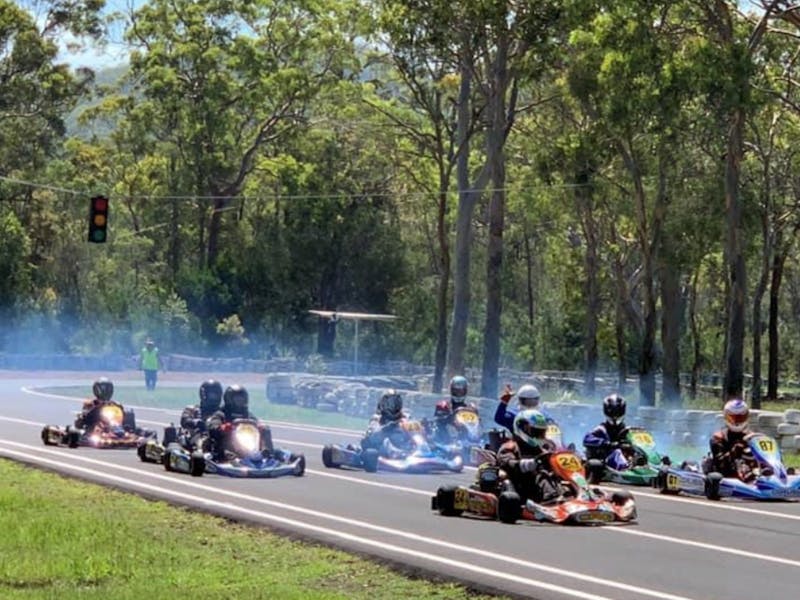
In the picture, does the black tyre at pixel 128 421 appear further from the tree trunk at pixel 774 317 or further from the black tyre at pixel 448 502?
the tree trunk at pixel 774 317

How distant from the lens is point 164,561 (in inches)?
494

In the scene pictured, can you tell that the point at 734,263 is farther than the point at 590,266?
No

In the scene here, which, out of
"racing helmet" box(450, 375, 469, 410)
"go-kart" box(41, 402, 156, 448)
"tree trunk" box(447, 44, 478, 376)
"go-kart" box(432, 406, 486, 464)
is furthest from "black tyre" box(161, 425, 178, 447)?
"tree trunk" box(447, 44, 478, 376)

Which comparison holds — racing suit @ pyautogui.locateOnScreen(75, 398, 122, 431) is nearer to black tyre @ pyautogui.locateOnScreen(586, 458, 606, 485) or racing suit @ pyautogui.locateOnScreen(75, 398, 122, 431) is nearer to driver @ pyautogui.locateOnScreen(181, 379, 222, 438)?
driver @ pyautogui.locateOnScreen(181, 379, 222, 438)

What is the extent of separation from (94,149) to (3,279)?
14991mm

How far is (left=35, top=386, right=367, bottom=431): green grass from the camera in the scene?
3675 centimetres

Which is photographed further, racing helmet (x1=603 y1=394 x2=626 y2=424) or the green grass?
the green grass

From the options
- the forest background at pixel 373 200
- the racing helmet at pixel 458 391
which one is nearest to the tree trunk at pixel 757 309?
the forest background at pixel 373 200

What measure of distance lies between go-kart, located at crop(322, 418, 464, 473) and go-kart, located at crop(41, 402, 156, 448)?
13.7ft

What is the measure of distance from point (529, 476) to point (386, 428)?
6.40 metres

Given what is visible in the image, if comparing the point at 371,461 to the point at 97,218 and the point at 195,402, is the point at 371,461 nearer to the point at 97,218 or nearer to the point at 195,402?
the point at 97,218

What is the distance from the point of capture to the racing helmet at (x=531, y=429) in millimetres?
16297

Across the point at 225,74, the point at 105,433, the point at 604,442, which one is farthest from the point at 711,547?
the point at 225,74

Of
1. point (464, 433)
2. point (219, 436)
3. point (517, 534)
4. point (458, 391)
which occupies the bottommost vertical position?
point (517, 534)
